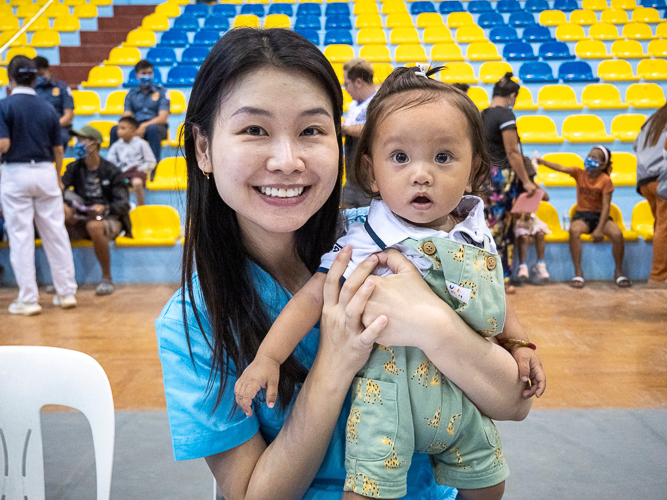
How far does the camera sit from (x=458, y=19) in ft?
30.0

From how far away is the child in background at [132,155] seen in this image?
18.2 feet

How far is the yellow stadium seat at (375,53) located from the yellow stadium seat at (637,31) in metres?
3.54

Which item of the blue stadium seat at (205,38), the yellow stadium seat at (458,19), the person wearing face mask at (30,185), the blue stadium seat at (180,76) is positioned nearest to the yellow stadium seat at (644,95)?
the yellow stadium seat at (458,19)

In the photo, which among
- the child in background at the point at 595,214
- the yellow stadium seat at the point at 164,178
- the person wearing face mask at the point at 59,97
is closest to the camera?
the child in background at the point at 595,214

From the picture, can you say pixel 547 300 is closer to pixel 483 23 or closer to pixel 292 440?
pixel 292 440

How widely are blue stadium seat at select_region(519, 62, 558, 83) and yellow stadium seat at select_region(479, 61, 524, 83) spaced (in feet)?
0.67

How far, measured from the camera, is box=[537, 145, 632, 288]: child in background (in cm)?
495

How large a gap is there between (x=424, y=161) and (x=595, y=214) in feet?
14.6

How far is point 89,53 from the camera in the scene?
8.88 m

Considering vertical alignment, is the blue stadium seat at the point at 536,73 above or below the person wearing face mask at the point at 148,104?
above

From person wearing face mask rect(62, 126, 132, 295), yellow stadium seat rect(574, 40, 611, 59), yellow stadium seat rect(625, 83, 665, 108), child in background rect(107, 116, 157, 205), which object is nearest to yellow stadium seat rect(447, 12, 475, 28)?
yellow stadium seat rect(574, 40, 611, 59)

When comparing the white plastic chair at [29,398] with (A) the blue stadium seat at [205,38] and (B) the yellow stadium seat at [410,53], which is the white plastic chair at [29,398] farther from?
(A) the blue stadium seat at [205,38]

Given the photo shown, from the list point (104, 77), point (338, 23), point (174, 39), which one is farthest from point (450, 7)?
point (104, 77)

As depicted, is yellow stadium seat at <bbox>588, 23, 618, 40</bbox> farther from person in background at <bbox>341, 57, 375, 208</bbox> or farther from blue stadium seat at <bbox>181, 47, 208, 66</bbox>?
person in background at <bbox>341, 57, 375, 208</bbox>
